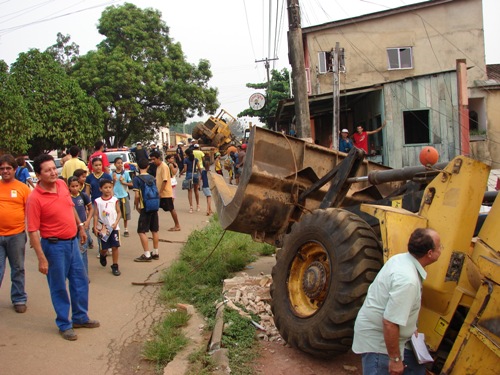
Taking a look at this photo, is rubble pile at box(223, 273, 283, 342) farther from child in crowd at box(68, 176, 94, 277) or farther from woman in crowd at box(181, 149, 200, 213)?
woman in crowd at box(181, 149, 200, 213)

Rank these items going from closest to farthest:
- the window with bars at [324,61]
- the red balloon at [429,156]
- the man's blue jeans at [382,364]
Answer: the man's blue jeans at [382,364], the red balloon at [429,156], the window with bars at [324,61]

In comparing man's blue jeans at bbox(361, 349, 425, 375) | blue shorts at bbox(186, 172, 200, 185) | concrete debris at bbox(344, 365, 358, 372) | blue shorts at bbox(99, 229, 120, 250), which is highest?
blue shorts at bbox(186, 172, 200, 185)

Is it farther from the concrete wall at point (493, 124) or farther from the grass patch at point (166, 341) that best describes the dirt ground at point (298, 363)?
the concrete wall at point (493, 124)

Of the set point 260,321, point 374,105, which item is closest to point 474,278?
point 260,321

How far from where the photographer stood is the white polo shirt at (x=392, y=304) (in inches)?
108

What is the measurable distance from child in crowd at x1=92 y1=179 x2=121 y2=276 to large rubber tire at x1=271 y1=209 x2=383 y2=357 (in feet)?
11.4

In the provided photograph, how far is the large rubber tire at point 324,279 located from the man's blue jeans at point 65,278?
2137 mm

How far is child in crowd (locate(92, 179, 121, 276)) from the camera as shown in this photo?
24.5ft

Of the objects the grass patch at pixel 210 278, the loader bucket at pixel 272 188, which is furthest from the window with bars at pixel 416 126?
the loader bucket at pixel 272 188

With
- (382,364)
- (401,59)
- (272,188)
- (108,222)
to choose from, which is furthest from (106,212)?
(401,59)

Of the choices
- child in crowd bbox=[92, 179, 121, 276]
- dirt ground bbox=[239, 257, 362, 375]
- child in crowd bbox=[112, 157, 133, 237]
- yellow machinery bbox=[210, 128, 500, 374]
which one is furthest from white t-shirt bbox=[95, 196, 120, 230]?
dirt ground bbox=[239, 257, 362, 375]

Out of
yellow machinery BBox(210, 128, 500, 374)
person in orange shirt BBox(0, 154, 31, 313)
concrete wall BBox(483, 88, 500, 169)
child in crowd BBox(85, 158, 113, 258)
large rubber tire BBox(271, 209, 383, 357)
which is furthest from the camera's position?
concrete wall BBox(483, 88, 500, 169)

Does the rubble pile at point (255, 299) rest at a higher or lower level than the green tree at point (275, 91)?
lower

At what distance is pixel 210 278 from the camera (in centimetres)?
714
